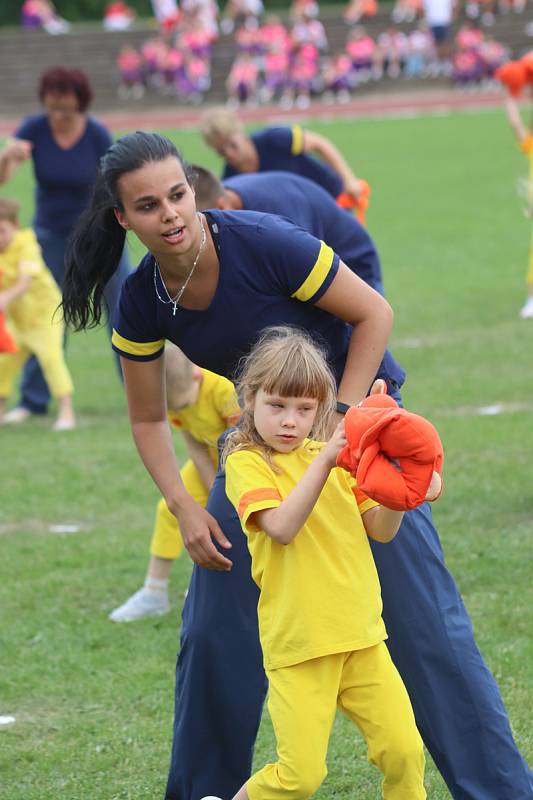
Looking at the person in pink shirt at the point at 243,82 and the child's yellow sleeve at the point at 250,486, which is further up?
the child's yellow sleeve at the point at 250,486

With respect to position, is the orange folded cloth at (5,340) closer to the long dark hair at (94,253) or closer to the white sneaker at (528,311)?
the white sneaker at (528,311)

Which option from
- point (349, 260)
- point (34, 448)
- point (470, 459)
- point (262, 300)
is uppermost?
point (262, 300)

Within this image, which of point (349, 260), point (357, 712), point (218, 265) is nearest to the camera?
point (357, 712)

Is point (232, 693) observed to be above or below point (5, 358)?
above

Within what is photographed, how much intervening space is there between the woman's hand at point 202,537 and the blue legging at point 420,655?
0.05 metres

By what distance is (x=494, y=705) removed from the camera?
10.9ft

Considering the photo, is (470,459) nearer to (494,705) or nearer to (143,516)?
(143,516)

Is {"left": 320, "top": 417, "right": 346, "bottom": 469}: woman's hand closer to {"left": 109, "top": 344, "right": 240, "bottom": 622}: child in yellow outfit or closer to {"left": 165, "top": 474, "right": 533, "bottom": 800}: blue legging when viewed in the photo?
{"left": 165, "top": 474, "right": 533, "bottom": 800}: blue legging

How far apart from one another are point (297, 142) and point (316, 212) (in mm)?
2303

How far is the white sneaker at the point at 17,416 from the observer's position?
29.9 feet

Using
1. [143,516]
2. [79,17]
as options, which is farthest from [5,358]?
[79,17]

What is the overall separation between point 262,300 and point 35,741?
182cm

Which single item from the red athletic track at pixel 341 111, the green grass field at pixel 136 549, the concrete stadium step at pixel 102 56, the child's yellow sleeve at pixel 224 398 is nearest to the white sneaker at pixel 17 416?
the green grass field at pixel 136 549

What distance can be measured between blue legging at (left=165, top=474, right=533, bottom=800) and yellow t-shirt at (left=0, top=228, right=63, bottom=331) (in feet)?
18.1
